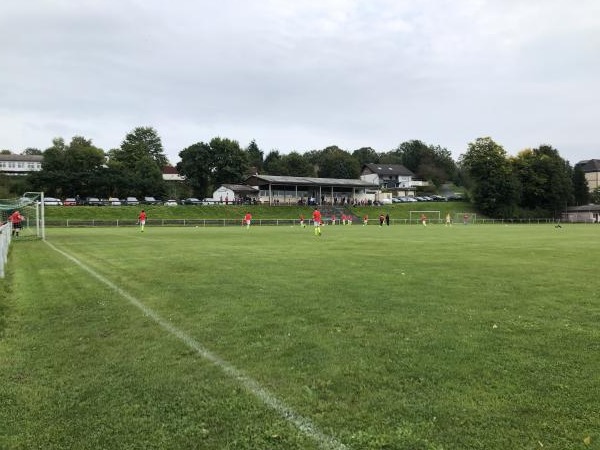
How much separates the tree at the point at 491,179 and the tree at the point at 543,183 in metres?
5.21

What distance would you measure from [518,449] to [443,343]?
2715mm

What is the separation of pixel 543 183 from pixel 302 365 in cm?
10853

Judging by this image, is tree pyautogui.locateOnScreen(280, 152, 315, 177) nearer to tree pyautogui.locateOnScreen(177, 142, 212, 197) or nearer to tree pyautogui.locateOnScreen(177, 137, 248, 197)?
tree pyautogui.locateOnScreen(177, 137, 248, 197)

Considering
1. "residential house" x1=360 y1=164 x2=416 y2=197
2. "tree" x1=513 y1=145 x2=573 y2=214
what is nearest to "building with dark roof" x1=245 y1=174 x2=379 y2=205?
"tree" x1=513 y1=145 x2=573 y2=214

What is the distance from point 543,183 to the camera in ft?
333

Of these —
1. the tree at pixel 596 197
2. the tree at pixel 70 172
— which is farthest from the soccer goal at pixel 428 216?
the tree at pixel 596 197

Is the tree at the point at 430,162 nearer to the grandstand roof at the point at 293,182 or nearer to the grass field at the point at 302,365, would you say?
the grandstand roof at the point at 293,182

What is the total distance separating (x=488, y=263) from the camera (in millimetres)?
16109

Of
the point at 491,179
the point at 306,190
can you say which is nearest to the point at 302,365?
the point at 306,190

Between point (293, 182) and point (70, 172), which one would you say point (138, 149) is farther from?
point (293, 182)

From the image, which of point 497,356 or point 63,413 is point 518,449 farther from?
point 63,413

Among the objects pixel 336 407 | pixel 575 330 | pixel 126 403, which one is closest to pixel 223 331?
pixel 126 403

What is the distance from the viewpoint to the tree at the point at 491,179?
311ft

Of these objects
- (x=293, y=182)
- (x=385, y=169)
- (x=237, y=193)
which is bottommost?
(x=237, y=193)
